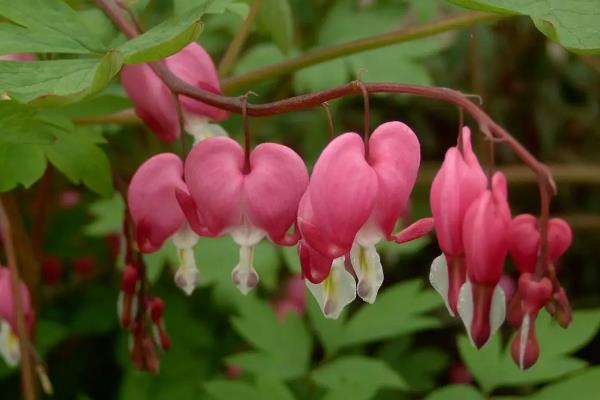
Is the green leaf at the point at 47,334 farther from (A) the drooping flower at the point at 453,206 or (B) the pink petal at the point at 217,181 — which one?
(A) the drooping flower at the point at 453,206

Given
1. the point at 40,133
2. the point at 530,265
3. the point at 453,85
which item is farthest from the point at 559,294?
the point at 453,85

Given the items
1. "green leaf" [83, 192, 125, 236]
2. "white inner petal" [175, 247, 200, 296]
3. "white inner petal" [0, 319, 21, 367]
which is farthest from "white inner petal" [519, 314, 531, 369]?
"green leaf" [83, 192, 125, 236]

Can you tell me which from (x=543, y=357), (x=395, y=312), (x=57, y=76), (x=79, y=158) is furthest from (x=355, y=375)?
(x=57, y=76)

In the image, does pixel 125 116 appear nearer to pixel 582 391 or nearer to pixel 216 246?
pixel 216 246

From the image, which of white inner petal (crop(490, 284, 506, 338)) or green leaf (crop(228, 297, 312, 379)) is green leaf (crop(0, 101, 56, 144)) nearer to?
white inner petal (crop(490, 284, 506, 338))

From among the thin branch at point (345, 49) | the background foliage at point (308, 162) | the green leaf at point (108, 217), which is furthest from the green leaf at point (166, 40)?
the green leaf at point (108, 217)

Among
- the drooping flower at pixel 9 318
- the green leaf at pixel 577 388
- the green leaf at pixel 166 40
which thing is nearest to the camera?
the green leaf at pixel 166 40
